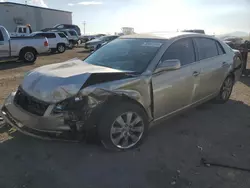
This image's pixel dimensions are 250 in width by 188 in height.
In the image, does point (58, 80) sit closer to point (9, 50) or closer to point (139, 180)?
point (139, 180)

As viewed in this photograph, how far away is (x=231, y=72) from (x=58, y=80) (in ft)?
13.1

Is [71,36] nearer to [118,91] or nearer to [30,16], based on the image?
[30,16]

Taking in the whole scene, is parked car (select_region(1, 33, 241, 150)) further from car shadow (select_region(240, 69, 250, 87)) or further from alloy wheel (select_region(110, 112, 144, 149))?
car shadow (select_region(240, 69, 250, 87))

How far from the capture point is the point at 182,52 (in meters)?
4.16

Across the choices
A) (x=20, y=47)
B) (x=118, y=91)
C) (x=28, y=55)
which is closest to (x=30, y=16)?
(x=28, y=55)

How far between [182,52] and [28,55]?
1104cm

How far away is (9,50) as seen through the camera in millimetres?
12203

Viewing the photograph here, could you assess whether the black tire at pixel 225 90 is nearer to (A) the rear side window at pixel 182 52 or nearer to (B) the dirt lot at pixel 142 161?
(B) the dirt lot at pixel 142 161

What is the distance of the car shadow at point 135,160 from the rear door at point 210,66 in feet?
2.53

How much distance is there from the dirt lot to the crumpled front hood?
828 millimetres

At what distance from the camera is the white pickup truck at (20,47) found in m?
12.0

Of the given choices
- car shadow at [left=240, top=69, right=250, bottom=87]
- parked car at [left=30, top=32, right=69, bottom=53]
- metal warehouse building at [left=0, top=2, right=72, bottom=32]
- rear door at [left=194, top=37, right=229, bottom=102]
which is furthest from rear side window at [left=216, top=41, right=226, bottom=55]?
metal warehouse building at [left=0, top=2, right=72, bottom=32]

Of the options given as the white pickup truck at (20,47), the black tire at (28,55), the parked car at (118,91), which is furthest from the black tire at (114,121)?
the black tire at (28,55)

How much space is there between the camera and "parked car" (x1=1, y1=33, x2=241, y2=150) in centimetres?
303
